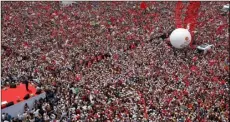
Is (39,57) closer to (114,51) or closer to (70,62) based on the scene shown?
(70,62)

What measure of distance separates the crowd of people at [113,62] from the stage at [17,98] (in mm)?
390

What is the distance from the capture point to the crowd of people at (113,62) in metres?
18.7

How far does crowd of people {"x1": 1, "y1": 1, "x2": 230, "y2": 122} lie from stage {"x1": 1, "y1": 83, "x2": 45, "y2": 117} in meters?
0.39

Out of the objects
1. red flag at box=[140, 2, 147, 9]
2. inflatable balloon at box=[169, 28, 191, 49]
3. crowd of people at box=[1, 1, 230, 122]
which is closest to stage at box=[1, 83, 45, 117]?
crowd of people at box=[1, 1, 230, 122]

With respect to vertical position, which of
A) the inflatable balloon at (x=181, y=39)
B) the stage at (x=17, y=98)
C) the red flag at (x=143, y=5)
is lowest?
the stage at (x=17, y=98)

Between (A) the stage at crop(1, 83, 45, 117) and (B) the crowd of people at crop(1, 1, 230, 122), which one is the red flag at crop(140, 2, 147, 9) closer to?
(B) the crowd of people at crop(1, 1, 230, 122)

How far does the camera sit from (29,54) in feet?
85.0

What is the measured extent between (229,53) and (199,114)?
1009 centimetres

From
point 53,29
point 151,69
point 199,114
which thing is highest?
point 53,29

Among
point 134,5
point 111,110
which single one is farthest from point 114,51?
point 134,5

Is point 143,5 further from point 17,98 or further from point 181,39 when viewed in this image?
point 17,98

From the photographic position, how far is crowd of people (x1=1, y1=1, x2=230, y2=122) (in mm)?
18672

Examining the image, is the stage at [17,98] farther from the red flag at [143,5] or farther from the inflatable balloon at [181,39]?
the red flag at [143,5]

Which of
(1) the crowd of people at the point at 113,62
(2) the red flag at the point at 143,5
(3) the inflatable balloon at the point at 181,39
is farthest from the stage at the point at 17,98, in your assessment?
(2) the red flag at the point at 143,5
